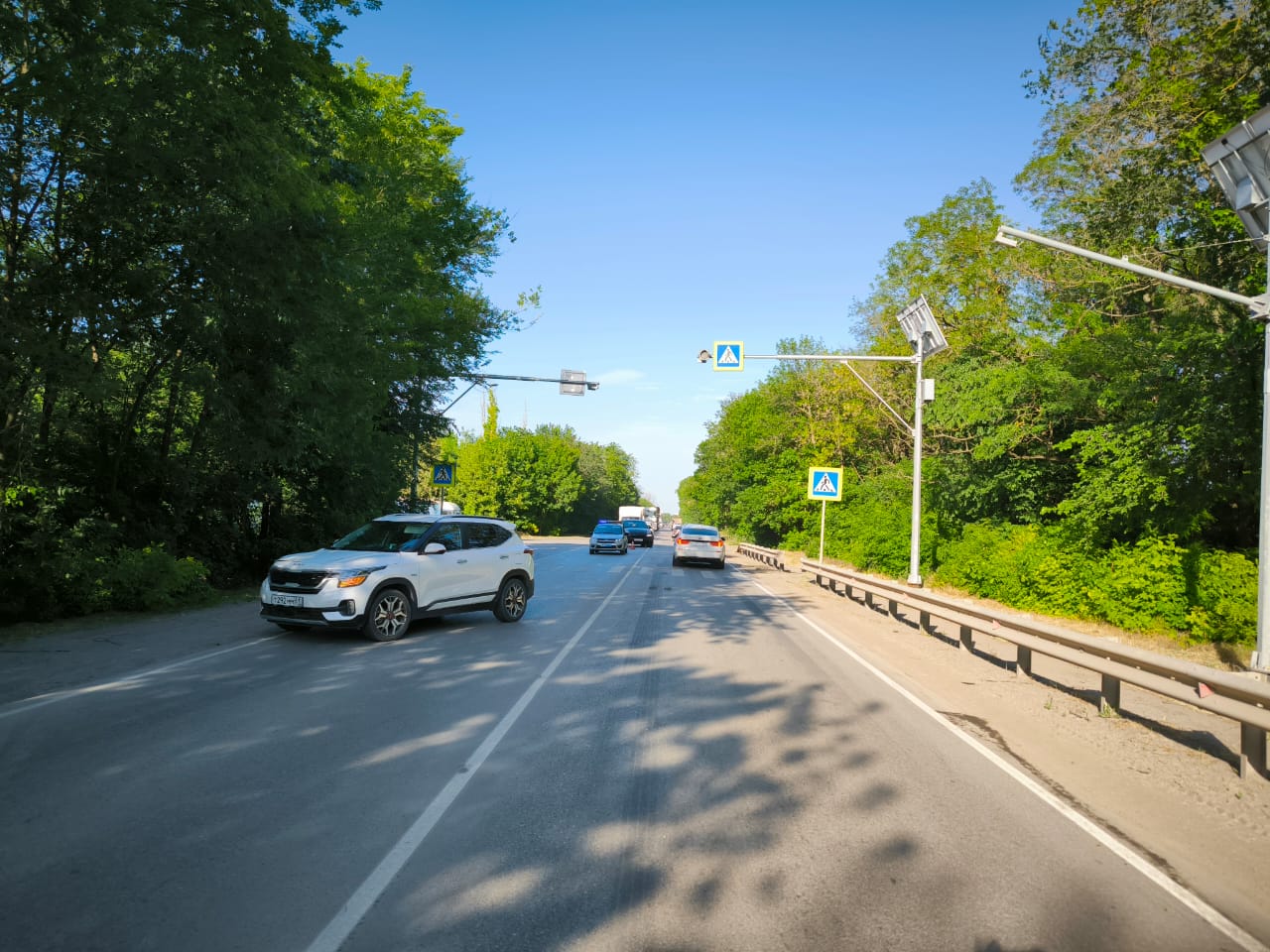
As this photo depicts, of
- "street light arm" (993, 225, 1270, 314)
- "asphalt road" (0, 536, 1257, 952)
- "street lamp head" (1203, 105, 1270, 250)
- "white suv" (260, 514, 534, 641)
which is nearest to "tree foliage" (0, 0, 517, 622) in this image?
"white suv" (260, 514, 534, 641)

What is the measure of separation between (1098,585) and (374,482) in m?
17.9

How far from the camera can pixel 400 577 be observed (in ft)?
37.8

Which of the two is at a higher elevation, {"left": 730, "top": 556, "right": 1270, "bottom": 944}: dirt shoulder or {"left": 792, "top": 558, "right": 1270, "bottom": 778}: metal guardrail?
{"left": 792, "top": 558, "right": 1270, "bottom": 778}: metal guardrail

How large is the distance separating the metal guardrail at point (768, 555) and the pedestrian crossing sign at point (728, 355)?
59.5ft

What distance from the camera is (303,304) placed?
47.8 feet

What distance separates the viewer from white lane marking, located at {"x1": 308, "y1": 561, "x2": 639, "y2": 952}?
11.2 ft

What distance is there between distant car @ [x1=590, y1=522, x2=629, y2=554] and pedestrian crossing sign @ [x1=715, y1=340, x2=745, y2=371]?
2435 cm

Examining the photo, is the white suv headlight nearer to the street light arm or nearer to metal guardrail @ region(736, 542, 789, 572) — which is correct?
the street light arm

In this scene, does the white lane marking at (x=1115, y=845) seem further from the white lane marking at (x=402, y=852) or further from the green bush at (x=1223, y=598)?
the green bush at (x=1223, y=598)

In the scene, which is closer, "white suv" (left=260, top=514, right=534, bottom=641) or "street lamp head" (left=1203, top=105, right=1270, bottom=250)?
"street lamp head" (left=1203, top=105, right=1270, bottom=250)

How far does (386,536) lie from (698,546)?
2221 cm

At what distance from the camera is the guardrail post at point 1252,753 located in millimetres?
6344

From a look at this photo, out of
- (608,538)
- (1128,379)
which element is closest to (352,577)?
(1128,379)

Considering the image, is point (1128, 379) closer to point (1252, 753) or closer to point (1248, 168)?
point (1248, 168)
